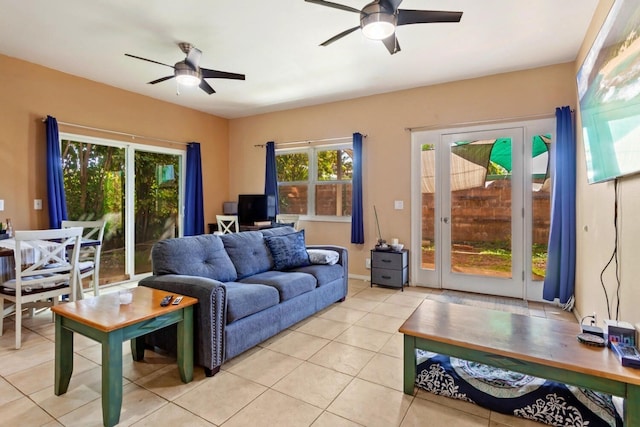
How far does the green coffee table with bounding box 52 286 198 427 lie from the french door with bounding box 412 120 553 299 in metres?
3.34

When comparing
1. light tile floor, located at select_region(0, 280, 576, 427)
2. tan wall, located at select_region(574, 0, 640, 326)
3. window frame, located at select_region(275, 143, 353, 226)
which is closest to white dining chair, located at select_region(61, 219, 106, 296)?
light tile floor, located at select_region(0, 280, 576, 427)

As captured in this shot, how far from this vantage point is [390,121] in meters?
4.75

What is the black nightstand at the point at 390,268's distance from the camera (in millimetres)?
4410

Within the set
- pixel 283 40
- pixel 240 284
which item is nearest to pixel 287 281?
pixel 240 284

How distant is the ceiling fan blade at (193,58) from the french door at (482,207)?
115 inches

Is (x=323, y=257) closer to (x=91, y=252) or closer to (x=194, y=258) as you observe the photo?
(x=194, y=258)

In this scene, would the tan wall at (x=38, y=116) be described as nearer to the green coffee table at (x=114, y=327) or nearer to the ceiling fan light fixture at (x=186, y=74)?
the ceiling fan light fixture at (x=186, y=74)

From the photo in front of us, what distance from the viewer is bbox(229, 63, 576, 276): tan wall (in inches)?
153

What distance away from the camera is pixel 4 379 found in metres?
2.20

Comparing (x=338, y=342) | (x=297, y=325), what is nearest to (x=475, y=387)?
(x=338, y=342)

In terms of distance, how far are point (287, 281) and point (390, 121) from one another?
294 cm

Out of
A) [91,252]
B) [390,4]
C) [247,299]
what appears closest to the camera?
[390,4]

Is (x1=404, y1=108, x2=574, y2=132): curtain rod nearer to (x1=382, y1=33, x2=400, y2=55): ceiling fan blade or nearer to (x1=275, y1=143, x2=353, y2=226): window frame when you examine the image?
(x1=275, y1=143, x2=353, y2=226): window frame

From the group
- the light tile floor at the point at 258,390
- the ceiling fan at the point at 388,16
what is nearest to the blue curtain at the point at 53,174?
the light tile floor at the point at 258,390
